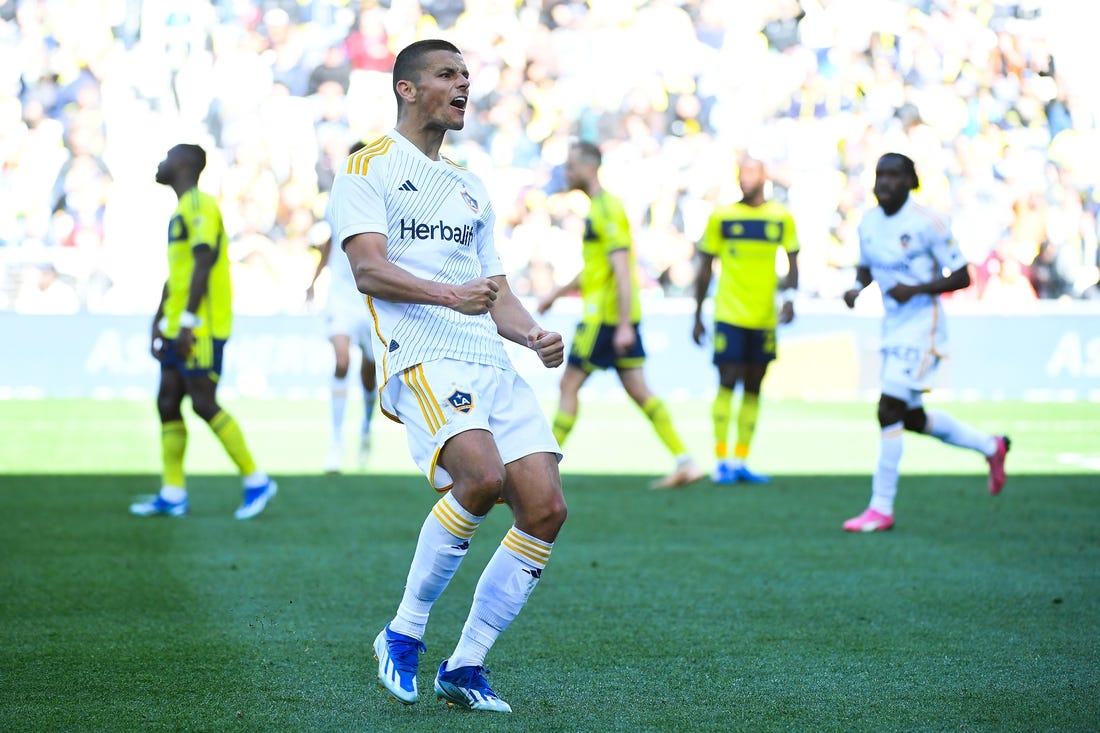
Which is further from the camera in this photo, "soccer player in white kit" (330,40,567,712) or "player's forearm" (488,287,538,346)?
"player's forearm" (488,287,538,346)

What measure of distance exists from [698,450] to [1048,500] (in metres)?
4.16

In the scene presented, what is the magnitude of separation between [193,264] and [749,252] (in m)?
4.41

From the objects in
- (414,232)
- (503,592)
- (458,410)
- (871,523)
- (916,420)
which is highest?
(414,232)

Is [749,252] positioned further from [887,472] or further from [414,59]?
[414,59]

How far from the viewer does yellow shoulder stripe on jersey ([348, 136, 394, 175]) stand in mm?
4219

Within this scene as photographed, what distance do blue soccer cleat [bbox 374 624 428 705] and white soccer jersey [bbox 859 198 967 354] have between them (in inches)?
185

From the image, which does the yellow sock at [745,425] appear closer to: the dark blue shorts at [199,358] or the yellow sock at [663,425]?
the yellow sock at [663,425]

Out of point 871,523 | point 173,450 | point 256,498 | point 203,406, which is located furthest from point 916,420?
point 173,450

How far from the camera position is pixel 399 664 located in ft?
13.6

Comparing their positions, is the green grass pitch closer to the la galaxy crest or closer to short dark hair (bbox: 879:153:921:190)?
the la galaxy crest

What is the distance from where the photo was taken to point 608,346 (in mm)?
10461

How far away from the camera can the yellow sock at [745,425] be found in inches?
424

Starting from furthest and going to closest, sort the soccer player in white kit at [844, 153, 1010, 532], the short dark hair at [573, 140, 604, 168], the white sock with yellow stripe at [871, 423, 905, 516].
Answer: the short dark hair at [573, 140, 604, 168] → the white sock with yellow stripe at [871, 423, 905, 516] → the soccer player in white kit at [844, 153, 1010, 532]

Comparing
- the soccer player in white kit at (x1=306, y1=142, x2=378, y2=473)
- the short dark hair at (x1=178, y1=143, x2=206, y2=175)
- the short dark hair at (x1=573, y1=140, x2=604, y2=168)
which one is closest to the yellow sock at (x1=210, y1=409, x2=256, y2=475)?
the short dark hair at (x1=178, y1=143, x2=206, y2=175)
